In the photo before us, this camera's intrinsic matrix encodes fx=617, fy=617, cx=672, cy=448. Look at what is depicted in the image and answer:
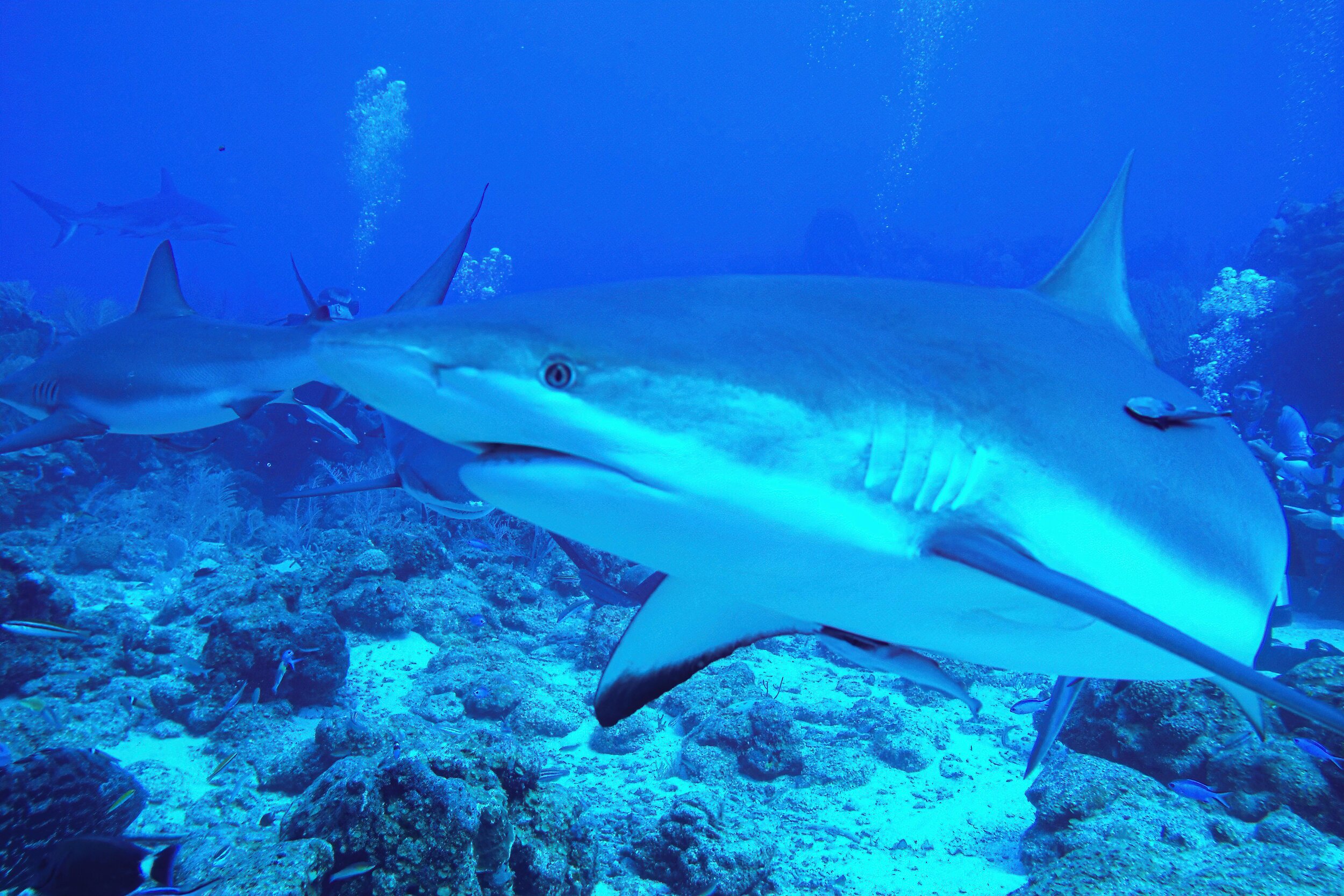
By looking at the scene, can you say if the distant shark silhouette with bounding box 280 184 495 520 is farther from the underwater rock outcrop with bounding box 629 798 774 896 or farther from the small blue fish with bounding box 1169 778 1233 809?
the small blue fish with bounding box 1169 778 1233 809

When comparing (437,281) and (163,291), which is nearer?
(437,281)

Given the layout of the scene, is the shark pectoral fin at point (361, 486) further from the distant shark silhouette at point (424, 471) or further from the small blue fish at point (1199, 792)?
the small blue fish at point (1199, 792)

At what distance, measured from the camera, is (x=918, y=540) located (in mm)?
1184

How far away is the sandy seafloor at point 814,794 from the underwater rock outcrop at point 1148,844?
452 mm

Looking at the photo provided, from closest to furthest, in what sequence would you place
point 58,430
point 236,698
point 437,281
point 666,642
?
1. point 666,642
2. point 437,281
3. point 58,430
4. point 236,698

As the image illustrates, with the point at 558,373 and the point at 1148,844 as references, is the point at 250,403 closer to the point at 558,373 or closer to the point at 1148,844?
the point at 558,373

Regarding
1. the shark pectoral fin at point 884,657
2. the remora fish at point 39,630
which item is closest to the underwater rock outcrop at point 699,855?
the shark pectoral fin at point 884,657

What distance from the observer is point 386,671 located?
662cm

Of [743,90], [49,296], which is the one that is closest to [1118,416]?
[49,296]

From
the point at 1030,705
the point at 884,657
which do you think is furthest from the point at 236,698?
the point at 1030,705

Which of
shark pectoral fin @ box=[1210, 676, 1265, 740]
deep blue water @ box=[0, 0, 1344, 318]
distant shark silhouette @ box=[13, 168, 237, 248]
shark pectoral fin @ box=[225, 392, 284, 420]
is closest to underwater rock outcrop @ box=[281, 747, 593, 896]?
shark pectoral fin @ box=[225, 392, 284, 420]

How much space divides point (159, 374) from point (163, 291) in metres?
0.96

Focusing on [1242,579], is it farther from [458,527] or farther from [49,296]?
[49,296]

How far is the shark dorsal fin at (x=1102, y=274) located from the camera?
2217 mm
